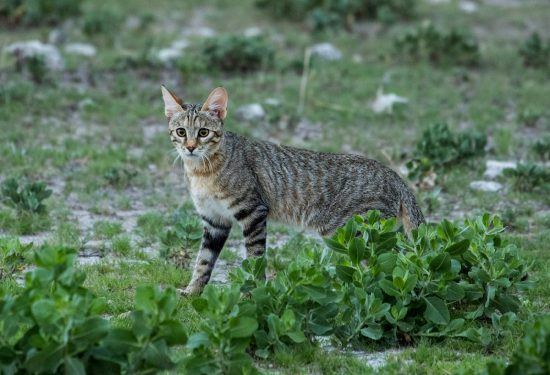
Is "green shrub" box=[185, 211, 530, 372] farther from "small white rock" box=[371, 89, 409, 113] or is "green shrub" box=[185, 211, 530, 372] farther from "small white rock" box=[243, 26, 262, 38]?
"small white rock" box=[243, 26, 262, 38]

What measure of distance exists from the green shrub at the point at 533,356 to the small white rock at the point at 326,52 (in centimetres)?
1152

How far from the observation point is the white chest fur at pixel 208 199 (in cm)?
780

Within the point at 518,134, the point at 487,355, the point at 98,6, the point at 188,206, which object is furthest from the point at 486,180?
the point at 98,6

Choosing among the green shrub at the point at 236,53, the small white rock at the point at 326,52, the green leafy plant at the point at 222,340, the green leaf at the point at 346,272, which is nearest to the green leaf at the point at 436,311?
the green leaf at the point at 346,272

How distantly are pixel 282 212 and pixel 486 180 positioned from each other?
421cm

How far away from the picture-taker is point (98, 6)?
715 inches

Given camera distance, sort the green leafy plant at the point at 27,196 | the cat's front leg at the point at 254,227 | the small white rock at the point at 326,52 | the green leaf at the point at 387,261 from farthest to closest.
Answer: the small white rock at the point at 326,52, the green leafy plant at the point at 27,196, the cat's front leg at the point at 254,227, the green leaf at the point at 387,261

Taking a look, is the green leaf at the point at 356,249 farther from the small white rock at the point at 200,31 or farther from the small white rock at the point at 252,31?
the small white rock at the point at 200,31

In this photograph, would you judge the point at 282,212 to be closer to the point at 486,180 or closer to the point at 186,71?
the point at 486,180

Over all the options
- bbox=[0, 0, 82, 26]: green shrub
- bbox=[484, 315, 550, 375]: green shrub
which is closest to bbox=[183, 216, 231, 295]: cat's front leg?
bbox=[484, 315, 550, 375]: green shrub

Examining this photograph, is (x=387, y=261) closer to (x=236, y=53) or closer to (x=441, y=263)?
(x=441, y=263)

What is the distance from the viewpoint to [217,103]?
788 centimetres

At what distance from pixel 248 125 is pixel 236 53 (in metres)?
2.38

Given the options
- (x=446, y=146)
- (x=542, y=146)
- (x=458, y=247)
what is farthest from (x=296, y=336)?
(x=542, y=146)
